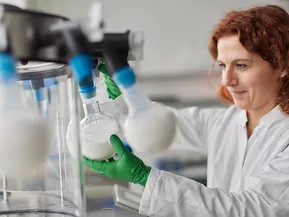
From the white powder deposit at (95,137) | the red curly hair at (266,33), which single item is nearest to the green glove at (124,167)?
the white powder deposit at (95,137)

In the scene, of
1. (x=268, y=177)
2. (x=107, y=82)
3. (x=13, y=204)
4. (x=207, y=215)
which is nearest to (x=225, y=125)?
(x=268, y=177)

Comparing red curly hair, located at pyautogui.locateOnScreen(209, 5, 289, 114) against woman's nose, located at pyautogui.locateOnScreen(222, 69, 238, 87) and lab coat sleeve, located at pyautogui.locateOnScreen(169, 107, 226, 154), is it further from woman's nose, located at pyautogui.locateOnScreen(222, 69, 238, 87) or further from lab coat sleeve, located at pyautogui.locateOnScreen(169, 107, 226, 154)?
lab coat sleeve, located at pyautogui.locateOnScreen(169, 107, 226, 154)

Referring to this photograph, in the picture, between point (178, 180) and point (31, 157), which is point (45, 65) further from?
point (178, 180)

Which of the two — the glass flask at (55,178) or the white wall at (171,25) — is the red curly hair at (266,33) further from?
the white wall at (171,25)

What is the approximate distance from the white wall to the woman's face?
3.14 ft

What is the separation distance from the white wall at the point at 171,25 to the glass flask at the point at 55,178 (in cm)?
139

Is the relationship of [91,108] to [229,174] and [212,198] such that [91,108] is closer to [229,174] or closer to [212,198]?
[212,198]

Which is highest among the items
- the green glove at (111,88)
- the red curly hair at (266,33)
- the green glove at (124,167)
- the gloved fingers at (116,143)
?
the red curly hair at (266,33)

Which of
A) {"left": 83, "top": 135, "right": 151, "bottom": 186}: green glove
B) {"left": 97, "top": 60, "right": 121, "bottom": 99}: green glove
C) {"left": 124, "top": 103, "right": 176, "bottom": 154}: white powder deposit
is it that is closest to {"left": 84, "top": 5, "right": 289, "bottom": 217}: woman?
{"left": 83, "top": 135, "right": 151, "bottom": 186}: green glove

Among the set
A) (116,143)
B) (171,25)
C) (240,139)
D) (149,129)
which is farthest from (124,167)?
(171,25)

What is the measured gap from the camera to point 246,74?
124 cm

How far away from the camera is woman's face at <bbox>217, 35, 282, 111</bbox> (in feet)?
4.05

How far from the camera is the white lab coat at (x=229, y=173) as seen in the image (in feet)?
3.44

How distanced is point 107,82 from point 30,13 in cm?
40
